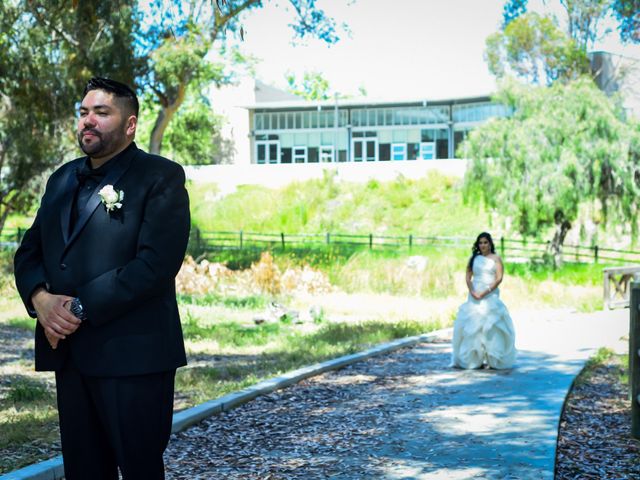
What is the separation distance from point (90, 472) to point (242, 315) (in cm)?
1375

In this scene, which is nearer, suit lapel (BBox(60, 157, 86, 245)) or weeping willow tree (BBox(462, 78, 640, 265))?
suit lapel (BBox(60, 157, 86, 245))

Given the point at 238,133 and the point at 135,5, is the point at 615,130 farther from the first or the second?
the point at 238,133

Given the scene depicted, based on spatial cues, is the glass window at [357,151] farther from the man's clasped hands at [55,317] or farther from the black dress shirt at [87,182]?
the man's clasped hands at [55,317]

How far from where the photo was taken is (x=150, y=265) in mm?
3770

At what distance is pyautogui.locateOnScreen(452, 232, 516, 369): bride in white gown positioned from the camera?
1175cm

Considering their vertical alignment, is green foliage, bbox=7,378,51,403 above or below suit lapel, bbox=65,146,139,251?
below

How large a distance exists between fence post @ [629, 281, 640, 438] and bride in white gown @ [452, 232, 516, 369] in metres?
4.04

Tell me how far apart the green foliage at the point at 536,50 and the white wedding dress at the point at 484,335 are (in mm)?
41013

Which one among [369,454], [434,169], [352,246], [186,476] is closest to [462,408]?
[369,454]

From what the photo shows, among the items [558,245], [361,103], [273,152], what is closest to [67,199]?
[558,245]

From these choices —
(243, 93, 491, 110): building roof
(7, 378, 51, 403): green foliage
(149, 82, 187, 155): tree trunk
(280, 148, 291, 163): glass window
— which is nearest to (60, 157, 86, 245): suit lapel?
(7, 378, 51, 403): green foliage

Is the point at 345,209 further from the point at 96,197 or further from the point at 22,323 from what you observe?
the point at 96,197

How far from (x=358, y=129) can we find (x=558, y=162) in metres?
33.2

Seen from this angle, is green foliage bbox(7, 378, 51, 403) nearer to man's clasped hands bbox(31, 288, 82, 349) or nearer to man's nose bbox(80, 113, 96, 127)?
man's clasped hands bbox(31, 288, 82, 349)
